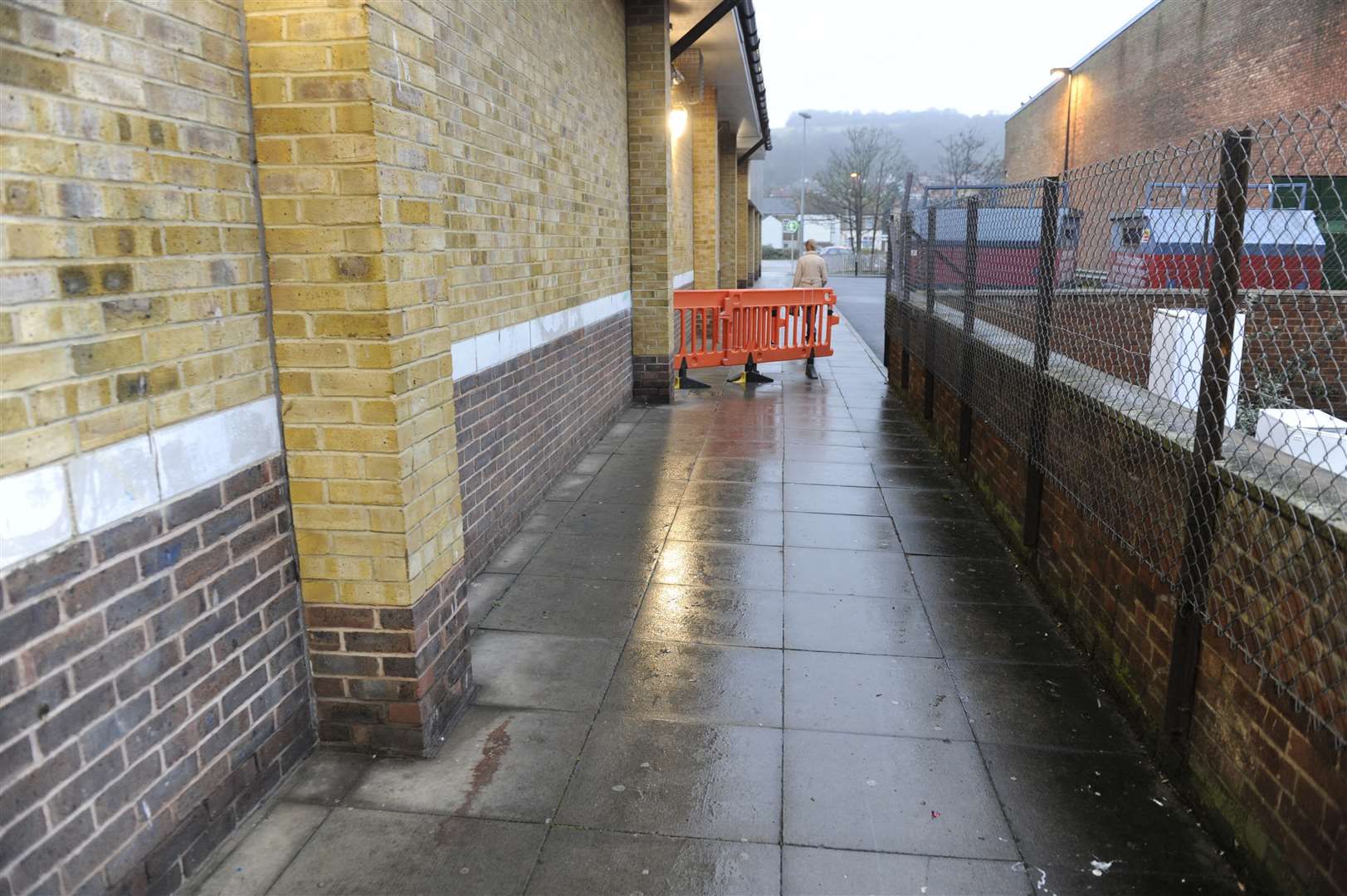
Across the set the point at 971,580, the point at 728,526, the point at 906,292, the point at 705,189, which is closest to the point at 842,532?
the point at 728,526

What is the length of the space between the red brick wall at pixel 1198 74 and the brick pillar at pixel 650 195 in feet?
55.3

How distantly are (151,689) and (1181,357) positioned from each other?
13.3 feet

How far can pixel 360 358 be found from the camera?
2977mm

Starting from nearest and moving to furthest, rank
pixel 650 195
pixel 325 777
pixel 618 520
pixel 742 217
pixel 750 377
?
pixel 325 777 → pixel 618 520 → pixel 650 195 → pixel 750 377 → pixel 742 217

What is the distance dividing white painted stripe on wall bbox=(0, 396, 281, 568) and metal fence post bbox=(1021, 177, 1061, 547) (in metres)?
3.79

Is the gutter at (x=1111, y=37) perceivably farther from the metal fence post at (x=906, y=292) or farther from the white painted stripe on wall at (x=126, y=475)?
the white painted stripe on wall at (x=126, y=475)

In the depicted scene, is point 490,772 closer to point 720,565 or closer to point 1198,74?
point 720,565

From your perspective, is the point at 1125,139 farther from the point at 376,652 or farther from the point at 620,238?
the point at 376,652

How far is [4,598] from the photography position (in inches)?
78.0

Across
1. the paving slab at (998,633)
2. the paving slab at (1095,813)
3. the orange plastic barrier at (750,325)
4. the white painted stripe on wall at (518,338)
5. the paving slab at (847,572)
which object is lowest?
the paving slab at (1095,813)

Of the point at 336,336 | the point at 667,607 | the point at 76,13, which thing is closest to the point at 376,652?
the point at 336,336

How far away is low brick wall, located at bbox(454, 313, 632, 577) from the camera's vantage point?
506cm

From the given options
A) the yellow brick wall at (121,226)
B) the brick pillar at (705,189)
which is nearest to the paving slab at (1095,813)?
the yellow brick wall at (121,226)

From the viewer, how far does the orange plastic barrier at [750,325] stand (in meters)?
11.6
